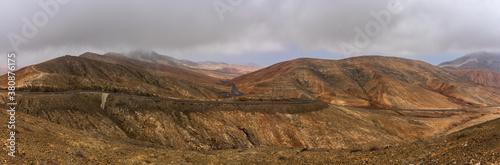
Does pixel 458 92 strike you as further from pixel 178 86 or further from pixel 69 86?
pixel 69 86

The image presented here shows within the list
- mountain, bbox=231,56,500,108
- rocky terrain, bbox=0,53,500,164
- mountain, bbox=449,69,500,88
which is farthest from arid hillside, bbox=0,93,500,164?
mountain, bbox=449,69,500,88

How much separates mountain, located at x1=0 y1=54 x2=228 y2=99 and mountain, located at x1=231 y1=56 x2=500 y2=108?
53.4 metres

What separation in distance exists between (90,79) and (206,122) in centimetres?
2793

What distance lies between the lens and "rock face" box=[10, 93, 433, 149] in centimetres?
2760

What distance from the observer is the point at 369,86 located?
125 m

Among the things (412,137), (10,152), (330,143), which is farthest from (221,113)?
(412,137)

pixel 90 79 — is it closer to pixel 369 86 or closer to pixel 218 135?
pixel 218 135

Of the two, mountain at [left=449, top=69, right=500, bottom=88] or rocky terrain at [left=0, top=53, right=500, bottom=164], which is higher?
mountain at [left=449, top=69, right=500, bottom=88]

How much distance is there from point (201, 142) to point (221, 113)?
31.5 feet

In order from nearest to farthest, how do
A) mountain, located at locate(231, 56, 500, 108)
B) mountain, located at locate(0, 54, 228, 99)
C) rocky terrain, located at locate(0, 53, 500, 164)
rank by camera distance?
1. rocky terrain, located at locate(0, 53, 500, 164)
2. mountain, located at locate(0, 54, 228, 99)
3. mountain, located at locate(231, 56, 500, 108)

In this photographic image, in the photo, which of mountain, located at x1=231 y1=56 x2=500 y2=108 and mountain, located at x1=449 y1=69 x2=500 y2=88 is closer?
mountain, located at x1=231 y1=56 x2=500 y2=108

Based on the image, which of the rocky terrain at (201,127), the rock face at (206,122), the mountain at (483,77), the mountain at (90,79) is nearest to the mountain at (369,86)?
the rocky terrain at (201,127)

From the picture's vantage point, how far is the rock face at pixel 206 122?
2760 cm

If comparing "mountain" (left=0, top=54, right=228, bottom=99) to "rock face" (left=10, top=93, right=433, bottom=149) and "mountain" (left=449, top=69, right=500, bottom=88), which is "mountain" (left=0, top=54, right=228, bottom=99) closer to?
"rock face" (left=10, top=93, right=433, bottom=149)
